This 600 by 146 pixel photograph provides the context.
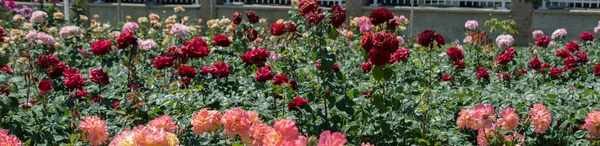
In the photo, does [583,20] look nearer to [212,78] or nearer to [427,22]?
[427,22]

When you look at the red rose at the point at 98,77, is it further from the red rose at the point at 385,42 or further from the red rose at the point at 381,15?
the red rose at the point at 385,42

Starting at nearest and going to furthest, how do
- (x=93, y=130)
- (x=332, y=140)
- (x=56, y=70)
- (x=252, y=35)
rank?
(x=332, y=140) < (x=93, y=130) < (x=56, y=70) < (x=252, y=35)

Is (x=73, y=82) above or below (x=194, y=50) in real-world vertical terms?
below

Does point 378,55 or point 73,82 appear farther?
point 73,82

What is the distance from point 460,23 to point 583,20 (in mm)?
2061

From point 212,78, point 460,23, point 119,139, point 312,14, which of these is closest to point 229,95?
point 212,78

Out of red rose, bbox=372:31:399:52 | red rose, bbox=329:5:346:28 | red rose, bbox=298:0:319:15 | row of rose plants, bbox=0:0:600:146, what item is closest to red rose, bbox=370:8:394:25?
row of rose plants, bbox=0:0:600:146

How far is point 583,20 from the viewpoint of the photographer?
37.9 ft

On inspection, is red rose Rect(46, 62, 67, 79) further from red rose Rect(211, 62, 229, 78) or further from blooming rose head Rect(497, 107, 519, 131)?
blooming rose head Rect(497, 107, 519, 131)

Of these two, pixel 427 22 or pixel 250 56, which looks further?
pixel 427 22

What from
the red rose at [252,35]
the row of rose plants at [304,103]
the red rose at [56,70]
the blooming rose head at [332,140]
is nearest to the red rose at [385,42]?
the row of rose plants at [304,103]

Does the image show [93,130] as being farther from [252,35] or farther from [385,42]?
[252,35]

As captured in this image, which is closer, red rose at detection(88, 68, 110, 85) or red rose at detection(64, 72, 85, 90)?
red rose at detection(64, 72, 85, 90)

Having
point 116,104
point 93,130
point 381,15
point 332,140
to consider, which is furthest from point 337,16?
point 332,140
